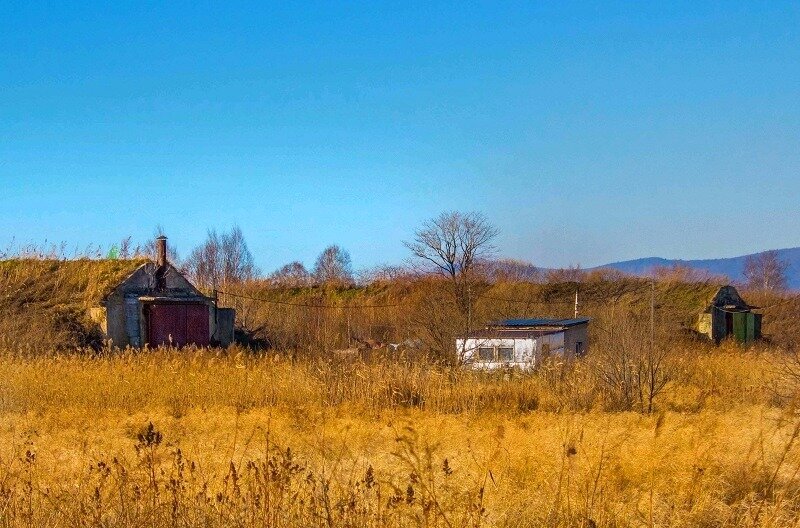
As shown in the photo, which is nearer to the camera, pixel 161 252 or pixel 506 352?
pixel 506 352

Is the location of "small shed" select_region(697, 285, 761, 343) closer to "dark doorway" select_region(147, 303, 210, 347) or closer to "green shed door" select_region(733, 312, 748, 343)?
"green shed door" select_region(733, 312, 748, 343)

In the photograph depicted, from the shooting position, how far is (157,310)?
2506cm

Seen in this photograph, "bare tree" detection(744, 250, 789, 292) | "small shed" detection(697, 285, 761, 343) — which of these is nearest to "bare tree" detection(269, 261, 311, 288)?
"small shed" detection(697, 285, 761, 343)

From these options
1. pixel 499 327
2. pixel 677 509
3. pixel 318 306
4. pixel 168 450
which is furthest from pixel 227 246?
pixel 677 509

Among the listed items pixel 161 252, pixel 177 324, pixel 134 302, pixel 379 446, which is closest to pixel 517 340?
pixel 177 324

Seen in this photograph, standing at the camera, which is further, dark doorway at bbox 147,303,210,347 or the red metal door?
the red metal door

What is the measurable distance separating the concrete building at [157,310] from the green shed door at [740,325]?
92.1 feet

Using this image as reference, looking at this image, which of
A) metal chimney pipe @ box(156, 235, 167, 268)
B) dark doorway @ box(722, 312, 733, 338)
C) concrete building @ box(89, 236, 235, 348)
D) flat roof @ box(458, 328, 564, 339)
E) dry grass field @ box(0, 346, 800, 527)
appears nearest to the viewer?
dry grass field @ box(0, 346, 800, 527)

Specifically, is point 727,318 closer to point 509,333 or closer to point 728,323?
point 728,323

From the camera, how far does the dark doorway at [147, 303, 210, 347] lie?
24922 mm

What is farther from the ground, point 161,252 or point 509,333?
point 161,252

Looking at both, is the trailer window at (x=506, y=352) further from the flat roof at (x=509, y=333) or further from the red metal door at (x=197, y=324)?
the red metal door at (x=197, y=324)

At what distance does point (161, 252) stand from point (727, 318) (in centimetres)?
2990

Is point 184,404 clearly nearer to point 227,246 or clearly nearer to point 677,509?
point 677,509
